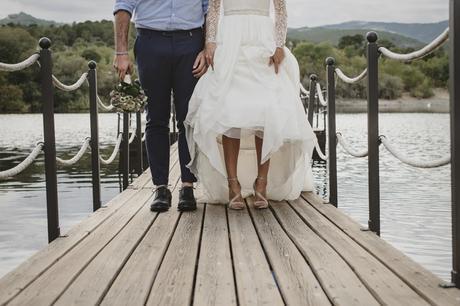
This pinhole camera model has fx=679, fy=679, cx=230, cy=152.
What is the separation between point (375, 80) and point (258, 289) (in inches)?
66.2

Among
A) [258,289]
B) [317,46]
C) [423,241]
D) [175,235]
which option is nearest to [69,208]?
[423,241]

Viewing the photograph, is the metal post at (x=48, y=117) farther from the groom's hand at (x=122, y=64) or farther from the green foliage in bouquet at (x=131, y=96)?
the green foliage in bouquet at (x=131, y=96)

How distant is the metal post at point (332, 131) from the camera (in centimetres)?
484

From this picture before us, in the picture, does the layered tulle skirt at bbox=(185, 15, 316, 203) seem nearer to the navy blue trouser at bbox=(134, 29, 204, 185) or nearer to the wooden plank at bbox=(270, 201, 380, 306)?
the navy blue trouser at bbox=(134, 29, 204, 185)

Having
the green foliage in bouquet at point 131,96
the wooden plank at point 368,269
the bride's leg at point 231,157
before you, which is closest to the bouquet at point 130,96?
the green foliage in bouquet at point 131,96

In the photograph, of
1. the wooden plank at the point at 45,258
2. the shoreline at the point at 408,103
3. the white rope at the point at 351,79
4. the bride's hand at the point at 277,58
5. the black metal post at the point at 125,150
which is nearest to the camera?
the wooden plank at the point at 45,258

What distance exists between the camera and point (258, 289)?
8.03ft

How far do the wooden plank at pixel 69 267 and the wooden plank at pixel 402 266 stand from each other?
125 cm

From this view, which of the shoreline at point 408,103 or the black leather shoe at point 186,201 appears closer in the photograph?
the black leather shoe at point 186,201

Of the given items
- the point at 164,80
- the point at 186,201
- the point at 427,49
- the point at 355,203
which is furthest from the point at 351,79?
the point at 355,203

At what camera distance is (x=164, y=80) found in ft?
14.0

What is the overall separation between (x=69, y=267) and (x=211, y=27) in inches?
76.0

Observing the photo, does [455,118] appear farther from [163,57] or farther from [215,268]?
[163,57]

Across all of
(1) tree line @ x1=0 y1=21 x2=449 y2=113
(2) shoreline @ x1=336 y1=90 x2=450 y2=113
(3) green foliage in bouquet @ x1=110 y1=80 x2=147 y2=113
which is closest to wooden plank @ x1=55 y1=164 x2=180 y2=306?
(3) green foliage in bouquet @ x1=110 y1=80 x2=147 y2=113
